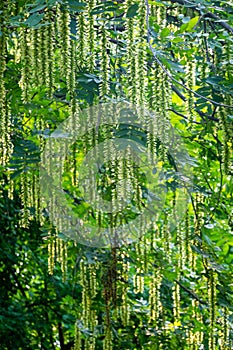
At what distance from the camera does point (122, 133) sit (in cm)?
212

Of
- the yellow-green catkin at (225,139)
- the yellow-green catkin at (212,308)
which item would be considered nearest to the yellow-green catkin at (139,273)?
the yellow-green catkin at (212,308)

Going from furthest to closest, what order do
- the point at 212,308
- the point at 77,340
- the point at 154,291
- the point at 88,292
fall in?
1. the point at 77,340
2. the point at 154,291
3. the point at 88,292
4. the point at 212,308

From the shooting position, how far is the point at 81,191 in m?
3.08

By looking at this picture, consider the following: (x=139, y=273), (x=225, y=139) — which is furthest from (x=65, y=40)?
(x=139, y=273)

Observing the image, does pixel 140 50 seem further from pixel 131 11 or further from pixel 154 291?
pixel 154 291

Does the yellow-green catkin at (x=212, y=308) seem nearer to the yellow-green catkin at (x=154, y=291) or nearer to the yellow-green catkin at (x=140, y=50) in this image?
the yellow-green catkin at (x=154, y=291)

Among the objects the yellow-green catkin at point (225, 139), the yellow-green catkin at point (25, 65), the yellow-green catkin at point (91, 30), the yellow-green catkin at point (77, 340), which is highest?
the yellow-green catkin at point (91, 30)

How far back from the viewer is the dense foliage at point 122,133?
5.24ft

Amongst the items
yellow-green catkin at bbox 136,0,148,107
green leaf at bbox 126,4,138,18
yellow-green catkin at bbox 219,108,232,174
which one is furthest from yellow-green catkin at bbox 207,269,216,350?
green leaf at bbox 126,4,138,18

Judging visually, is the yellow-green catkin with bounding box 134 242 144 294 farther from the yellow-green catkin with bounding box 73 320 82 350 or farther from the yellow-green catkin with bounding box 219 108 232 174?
the yellow-green catkin with bounding box 219 108 232 174

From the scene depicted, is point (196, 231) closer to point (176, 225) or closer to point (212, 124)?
point (176, 225)

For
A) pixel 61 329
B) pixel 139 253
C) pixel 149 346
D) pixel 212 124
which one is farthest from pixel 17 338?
pixel 212 124

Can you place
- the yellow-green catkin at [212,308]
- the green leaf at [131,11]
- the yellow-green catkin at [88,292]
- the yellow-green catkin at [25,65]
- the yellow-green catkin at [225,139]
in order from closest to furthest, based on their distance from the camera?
1. the green leaf at [131,11]
2. the yellow-green catkin at [25,65]
3. the yellow-green catkin at [225,139]
4. the yellow-green catkin at [212,308]
5. the yellow-green catkin at [88,292]

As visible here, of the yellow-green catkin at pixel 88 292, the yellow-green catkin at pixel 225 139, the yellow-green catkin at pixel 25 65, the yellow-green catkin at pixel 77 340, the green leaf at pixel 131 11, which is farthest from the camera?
the yellow-green catkin at pixel 77 340
